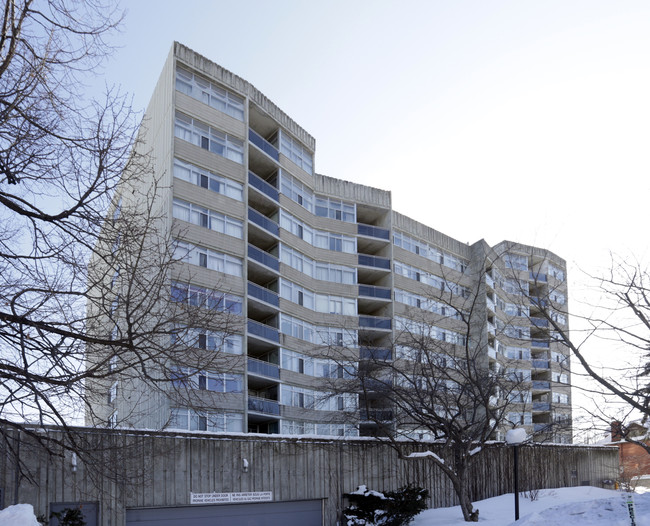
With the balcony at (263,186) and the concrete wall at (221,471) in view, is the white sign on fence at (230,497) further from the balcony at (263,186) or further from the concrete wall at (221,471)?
the balcony at (263,186)

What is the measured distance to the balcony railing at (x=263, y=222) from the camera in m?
38.3

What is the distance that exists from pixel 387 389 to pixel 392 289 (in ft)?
82.0

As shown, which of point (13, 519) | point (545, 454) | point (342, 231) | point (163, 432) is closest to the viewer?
point (13, 519)

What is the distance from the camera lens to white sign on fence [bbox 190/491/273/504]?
65.5 feet

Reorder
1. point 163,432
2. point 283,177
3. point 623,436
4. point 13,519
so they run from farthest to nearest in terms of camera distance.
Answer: point 283,177, point 163,432, point 623,436, point 13,519

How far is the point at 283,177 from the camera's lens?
4247cm

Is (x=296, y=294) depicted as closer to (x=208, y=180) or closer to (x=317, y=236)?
(x=317, y=236)

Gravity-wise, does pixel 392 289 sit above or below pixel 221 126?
below

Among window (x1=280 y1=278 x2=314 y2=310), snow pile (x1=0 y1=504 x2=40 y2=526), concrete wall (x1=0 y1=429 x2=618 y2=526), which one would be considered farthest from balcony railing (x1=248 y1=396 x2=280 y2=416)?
snow pile (x1=0 y1=504 x2=40 y2=526)

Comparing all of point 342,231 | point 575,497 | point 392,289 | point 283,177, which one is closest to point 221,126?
point 283,177

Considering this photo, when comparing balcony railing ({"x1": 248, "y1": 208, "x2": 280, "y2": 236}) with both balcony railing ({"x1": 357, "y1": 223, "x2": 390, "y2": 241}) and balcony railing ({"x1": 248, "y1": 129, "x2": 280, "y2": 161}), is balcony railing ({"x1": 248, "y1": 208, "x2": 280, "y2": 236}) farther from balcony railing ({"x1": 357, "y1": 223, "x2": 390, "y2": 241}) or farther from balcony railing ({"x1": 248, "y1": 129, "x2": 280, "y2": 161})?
balcony railing ({"x1": 357, "y1": 223, "x2": 390, "y2": 241})

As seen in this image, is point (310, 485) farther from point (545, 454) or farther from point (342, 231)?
point (342, 231)

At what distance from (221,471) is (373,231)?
30.4 metres

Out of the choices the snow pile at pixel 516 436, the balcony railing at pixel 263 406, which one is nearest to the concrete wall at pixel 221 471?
the snow pile at pixel 516 436
